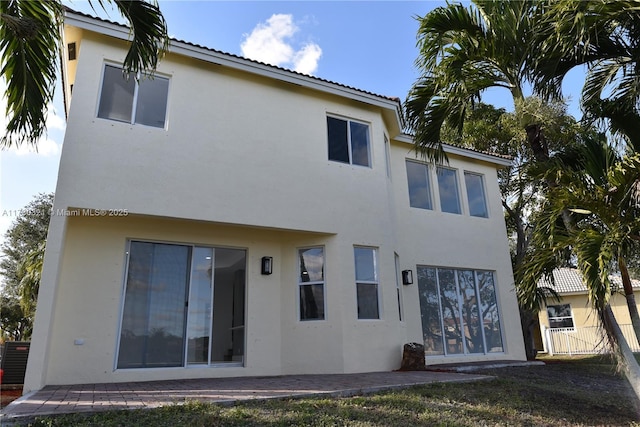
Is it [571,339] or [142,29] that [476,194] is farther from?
[571,339]

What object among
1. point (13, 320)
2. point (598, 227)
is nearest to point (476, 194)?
point (598, 227)

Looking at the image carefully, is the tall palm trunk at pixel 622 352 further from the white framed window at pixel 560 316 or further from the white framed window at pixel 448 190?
the white framed window at pixel 560 316

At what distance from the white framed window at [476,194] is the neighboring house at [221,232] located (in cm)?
315

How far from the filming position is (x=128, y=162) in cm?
823

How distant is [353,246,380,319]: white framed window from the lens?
32.7 ft

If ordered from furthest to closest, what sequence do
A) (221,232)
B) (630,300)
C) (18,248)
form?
1. (18,248)
2. (221,232)
3. (630,300)

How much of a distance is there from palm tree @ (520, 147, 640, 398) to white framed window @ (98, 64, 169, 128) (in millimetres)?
7323

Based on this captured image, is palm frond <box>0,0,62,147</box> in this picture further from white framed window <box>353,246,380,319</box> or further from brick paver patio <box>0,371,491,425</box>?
white framed window <box>353,246,380,319</box>

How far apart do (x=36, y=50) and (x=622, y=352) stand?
9.16m

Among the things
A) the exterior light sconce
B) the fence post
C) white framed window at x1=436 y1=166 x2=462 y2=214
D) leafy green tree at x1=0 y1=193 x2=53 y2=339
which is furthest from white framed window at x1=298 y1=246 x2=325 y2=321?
leafy green tree at x1=0 y1=193 x2=53 y2=339

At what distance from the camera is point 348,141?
36.1 ft

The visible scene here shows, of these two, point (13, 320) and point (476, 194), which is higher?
point (476, 194)

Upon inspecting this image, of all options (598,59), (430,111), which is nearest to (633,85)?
(598,59)

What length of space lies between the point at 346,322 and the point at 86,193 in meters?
5.79
